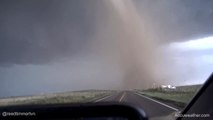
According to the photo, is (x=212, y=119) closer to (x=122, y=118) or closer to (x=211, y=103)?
(x=211, y=103)

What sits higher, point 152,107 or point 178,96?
point 152,107

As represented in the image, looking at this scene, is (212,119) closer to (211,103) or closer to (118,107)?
(211,103)

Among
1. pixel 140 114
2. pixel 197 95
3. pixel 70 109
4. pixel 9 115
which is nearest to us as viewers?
pixel 140 114

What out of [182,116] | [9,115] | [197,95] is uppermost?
[9,115]

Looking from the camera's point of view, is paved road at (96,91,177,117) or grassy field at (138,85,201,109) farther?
grassy field at (138,85,201,109)

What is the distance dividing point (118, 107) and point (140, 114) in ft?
0.71

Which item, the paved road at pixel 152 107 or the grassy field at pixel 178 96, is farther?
the grassy field at pixel 178 96

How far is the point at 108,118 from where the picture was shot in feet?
8.35

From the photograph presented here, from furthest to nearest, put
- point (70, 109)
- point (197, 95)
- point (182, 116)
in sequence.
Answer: point (182, 116), point (197, 95), point (70, 109)

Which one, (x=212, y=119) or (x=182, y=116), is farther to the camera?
(x=182, y=116)

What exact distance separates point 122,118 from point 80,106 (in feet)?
0.87

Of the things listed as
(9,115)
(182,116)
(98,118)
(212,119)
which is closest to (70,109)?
(98,118)

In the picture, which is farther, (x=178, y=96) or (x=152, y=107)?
(x=178, y=96)

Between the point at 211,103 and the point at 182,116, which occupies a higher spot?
the point at 211,103
